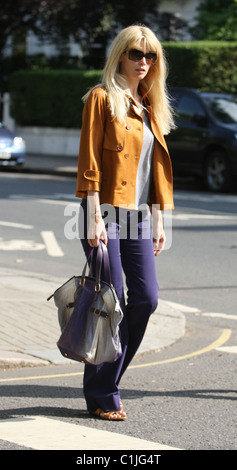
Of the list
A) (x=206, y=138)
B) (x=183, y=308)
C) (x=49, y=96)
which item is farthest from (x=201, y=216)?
(x=49, y=96)

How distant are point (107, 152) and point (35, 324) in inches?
110

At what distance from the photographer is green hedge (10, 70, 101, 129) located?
28.4 m

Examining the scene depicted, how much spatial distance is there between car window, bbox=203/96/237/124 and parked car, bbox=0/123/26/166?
20.0 feet

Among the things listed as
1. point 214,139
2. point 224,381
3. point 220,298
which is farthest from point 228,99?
point 224,381

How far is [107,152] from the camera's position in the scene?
468 centimetres

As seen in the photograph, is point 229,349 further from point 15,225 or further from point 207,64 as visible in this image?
point 207,64

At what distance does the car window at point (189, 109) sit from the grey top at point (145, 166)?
588 inches

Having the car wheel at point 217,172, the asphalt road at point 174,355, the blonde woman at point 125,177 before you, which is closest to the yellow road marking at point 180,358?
the asphalt road at point 174,355

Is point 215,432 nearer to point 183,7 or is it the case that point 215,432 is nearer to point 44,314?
point 44,314

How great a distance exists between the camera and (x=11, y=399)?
526cm

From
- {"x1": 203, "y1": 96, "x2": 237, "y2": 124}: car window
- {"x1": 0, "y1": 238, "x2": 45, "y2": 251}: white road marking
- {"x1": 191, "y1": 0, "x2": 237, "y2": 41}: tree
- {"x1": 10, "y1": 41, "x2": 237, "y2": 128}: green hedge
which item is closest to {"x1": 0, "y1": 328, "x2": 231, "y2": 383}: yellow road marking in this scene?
{"x1": 0, "y1": 238, "x2": 45, "y2": 251}: white road marking

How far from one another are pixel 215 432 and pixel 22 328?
2.71 metres

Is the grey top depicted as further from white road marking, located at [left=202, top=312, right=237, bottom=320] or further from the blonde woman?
white road marking, located at [left=202, top=312, right=237, bottom=320]

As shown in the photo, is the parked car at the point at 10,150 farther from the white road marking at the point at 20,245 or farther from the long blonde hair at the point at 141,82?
the long blonde hair at the point at 141,82
